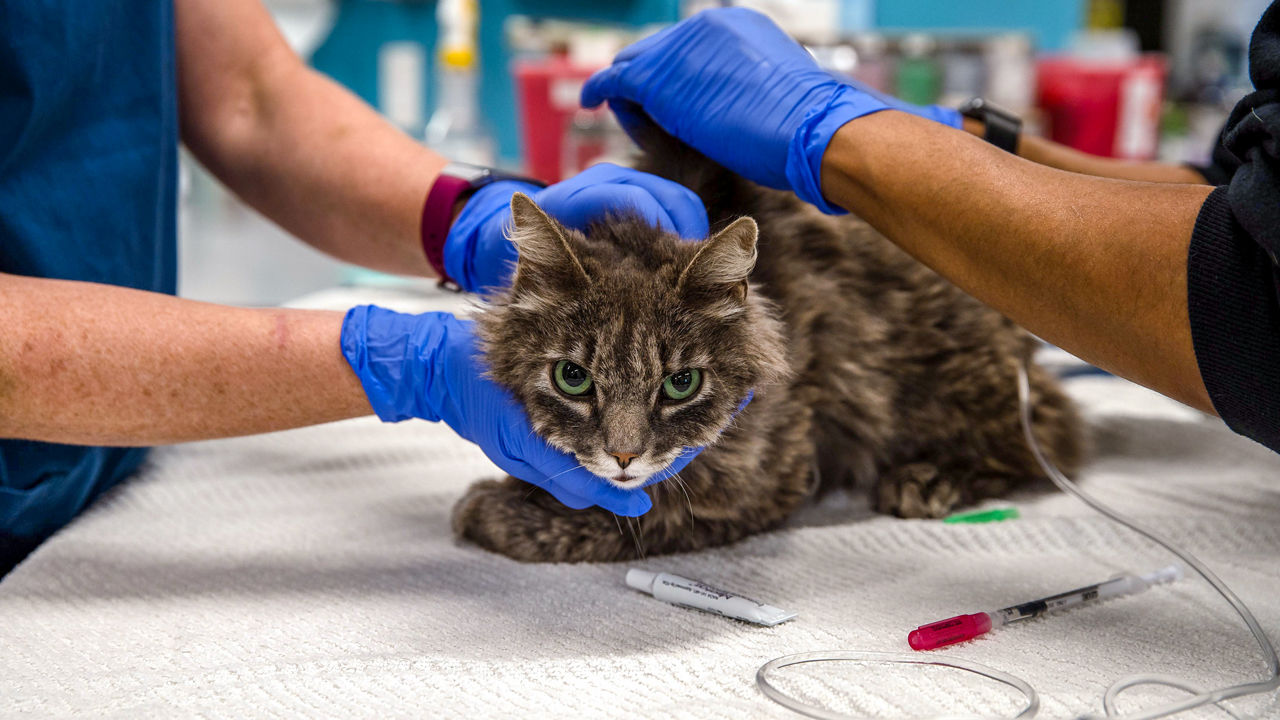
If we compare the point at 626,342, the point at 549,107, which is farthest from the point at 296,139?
the point at 549,107

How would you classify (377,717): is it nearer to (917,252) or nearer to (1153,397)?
(917,252)

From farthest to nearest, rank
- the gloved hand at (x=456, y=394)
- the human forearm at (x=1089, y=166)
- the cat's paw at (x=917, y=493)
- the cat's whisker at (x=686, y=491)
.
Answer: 1. the human forearm at (x=1089, y=166)
2. the cat's paw at (x=917, y=493)
3. the cat's whisker at (x=686, y=491)
4. the gloved hand at (x=456, y=394)

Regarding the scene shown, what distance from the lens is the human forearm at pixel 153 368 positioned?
134 centimetres

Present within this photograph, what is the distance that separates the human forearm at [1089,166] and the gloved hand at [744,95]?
0.34 m

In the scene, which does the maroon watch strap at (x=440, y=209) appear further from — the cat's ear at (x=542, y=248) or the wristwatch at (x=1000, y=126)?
the wristwatch at (x=1000, y=126)

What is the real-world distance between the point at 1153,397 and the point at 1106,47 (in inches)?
114

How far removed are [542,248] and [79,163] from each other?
0.98m

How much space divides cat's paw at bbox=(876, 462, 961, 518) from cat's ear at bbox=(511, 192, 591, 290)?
2.93ft

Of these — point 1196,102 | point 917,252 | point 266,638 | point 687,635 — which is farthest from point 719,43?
point 1196,102

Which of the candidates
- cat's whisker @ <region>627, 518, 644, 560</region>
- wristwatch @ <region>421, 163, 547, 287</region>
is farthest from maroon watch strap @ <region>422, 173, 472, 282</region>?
cat's whisker @ <region>627, 518, 644, 560</region>

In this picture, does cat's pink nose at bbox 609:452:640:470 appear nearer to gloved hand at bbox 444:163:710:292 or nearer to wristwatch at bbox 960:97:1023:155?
gloved hand at bbox 444:163:710:292

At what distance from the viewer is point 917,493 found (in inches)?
73.7

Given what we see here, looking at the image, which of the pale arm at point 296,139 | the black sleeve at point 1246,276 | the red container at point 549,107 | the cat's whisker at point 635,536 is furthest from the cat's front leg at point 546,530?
the red container at point 549,107

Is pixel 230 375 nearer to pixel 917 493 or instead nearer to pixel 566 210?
pixel 566 210
